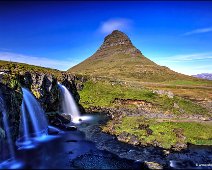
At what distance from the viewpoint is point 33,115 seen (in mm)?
49406

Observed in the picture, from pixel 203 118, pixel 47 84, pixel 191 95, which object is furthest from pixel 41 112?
pixel 191 95

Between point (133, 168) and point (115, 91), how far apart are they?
59740mm

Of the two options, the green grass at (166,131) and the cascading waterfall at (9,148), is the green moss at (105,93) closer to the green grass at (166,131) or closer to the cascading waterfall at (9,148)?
the green grass at (166,131)

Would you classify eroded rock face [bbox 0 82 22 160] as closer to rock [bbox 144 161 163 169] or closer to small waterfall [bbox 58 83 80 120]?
rock [bbox 144 161 163 169]

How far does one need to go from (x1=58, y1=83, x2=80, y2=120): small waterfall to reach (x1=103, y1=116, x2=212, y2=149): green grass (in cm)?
1637

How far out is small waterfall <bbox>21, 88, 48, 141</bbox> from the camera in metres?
46.8

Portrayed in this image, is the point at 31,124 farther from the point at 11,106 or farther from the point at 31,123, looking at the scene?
the point at 11,106

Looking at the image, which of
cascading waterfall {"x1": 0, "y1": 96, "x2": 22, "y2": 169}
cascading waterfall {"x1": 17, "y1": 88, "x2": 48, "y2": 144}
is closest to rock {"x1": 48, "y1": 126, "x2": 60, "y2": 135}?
cascading waterfall {"x1": 17, "y1": 88, "x2": 48, "y2": 144}

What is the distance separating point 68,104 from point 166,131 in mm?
33025

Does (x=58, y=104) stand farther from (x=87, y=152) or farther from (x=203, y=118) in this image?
(x=203, y=118)

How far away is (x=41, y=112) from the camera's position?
5353cm

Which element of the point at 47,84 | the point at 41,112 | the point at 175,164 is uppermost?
the point at 47,84

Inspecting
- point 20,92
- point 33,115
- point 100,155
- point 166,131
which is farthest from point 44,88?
point 166,131

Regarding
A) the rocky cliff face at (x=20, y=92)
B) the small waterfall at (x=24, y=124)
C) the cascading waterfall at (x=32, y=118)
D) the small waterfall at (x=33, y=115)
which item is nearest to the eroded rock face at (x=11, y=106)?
the rocky cliff face at (x=20, y=92)
